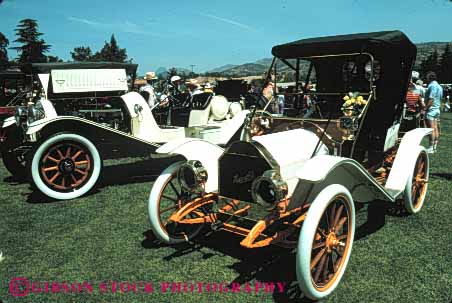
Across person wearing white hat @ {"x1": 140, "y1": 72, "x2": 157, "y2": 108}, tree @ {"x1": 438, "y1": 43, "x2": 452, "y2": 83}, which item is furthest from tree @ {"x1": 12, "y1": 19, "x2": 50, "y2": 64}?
tree @ {"x1": 438, "y1": 43, "x2": 452, "y2": 83}

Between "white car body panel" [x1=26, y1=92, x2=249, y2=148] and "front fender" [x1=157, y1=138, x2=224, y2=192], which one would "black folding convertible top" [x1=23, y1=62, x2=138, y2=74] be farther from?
"front fender" [x1=157, y1=138, x2=224, y2=192]

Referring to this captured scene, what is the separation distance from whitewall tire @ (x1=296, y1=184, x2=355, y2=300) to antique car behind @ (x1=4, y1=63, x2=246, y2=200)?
3.70m

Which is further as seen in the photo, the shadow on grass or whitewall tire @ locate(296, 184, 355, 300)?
the shadow on grass

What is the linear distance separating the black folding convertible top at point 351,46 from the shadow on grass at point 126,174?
329 centimetres

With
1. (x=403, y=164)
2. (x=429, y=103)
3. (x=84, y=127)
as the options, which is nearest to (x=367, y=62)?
(x=403, y=164)

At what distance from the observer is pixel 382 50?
148 inches

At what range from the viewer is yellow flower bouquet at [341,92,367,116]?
11.8ft

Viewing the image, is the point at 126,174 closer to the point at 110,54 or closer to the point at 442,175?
the point at 442,175

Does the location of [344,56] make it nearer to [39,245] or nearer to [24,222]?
[39,245]

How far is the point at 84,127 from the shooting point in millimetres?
5457

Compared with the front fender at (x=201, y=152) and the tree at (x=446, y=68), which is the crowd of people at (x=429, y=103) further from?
the tree at (x=446, y=68)

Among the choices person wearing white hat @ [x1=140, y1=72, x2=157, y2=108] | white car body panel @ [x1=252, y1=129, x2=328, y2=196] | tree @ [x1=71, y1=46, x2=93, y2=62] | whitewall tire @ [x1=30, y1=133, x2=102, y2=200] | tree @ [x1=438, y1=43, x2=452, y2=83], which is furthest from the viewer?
tree @ [x1=71, y1=46, x2=93, y2=62]

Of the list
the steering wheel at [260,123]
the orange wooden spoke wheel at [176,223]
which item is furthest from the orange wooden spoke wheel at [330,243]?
the steering wheel at [260,123]

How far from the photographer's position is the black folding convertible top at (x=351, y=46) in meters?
3.66
